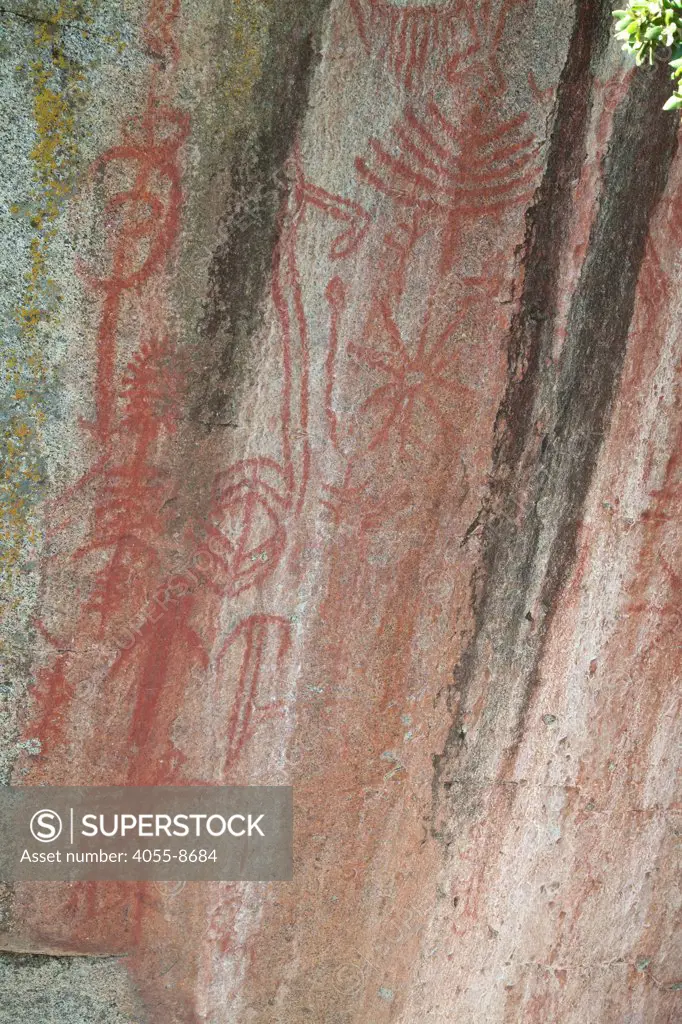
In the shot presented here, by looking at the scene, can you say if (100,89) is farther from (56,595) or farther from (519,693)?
(519,693)

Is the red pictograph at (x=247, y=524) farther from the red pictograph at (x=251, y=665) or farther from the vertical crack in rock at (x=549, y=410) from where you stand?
the vertical crack in rock at (x=549, y=410)

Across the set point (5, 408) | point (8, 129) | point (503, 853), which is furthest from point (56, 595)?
point (503, 853)

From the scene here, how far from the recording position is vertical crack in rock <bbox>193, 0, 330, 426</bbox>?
113 inches

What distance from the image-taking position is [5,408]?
291 centimetres

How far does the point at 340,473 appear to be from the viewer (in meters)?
3.10

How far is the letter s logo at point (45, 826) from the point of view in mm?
3115

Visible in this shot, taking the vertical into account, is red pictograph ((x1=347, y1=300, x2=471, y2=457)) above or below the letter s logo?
above

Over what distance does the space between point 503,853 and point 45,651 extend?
5.58 feet

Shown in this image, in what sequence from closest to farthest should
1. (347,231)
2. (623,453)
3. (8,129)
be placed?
(8,129), (347,231), (623,453)

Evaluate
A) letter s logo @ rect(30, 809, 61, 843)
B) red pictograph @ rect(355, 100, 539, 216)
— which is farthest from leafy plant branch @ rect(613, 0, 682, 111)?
letter s logo @ rect(30, 809, 61, 843)

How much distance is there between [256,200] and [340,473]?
0.87 metres

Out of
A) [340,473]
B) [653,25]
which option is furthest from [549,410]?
[653,25]

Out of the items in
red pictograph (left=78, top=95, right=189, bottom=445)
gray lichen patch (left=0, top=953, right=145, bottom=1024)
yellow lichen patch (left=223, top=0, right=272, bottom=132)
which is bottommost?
gray lichen patch (left=0, top=953, right=145, bottom=1024)

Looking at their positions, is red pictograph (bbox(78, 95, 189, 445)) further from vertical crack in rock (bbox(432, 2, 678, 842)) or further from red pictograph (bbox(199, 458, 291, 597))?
vertical crack in rock (bbox(432, 2, 678, 842))
